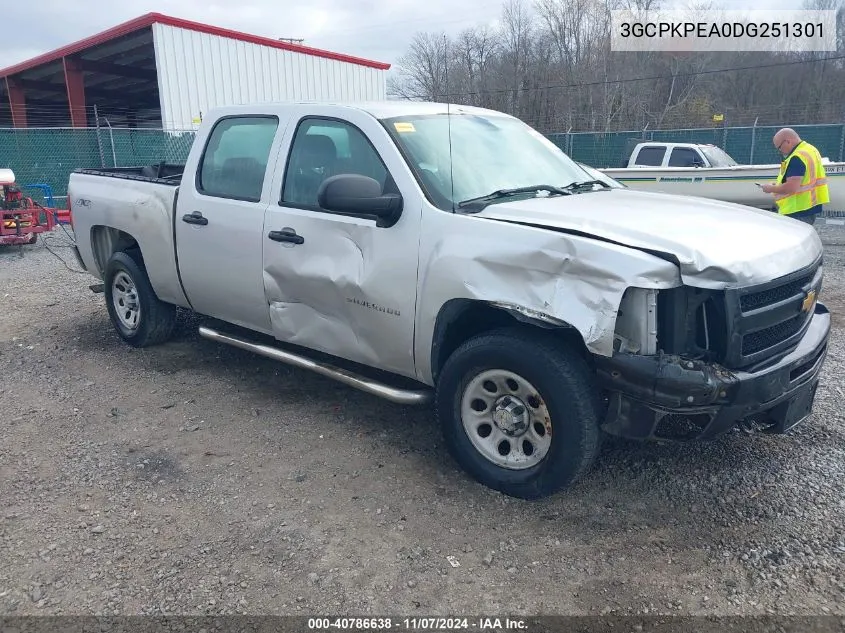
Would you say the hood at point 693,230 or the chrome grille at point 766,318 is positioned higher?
the hood at point 693,230

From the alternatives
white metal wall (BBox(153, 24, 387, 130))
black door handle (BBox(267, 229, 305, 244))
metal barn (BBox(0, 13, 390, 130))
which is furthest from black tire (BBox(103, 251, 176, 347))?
white metal wall (BBox(153, 24, 387, 130))

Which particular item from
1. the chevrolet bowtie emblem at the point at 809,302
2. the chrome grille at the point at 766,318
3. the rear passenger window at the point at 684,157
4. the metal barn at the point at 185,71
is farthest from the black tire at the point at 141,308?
the metal barn at the point at 185,71

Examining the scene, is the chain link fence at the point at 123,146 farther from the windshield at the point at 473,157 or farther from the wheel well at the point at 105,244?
the windshield at the point at 473,157

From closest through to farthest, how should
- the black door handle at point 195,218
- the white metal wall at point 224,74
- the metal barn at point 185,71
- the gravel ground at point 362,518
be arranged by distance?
the gravel ground at point 362,518 < the black door handle at point 195,218 < the white metal wall at point 224,74 < the metal barn at point 185,71

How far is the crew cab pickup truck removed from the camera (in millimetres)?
3092

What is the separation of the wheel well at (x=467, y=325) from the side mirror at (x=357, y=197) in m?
0.62

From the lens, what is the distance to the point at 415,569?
310 cm

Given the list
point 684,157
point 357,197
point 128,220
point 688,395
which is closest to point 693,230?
point 688,395

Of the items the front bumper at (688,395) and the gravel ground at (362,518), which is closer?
the gravel ground at (362,518)

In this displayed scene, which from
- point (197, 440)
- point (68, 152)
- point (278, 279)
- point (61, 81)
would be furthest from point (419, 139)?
point (61, 81)

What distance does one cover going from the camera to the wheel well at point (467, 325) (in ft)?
11.3

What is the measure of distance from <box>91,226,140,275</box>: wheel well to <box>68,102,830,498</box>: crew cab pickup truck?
1.00 metres

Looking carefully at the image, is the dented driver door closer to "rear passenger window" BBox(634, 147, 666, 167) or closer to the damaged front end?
the damaged front end

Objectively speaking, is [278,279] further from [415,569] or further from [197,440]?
[415,569]
